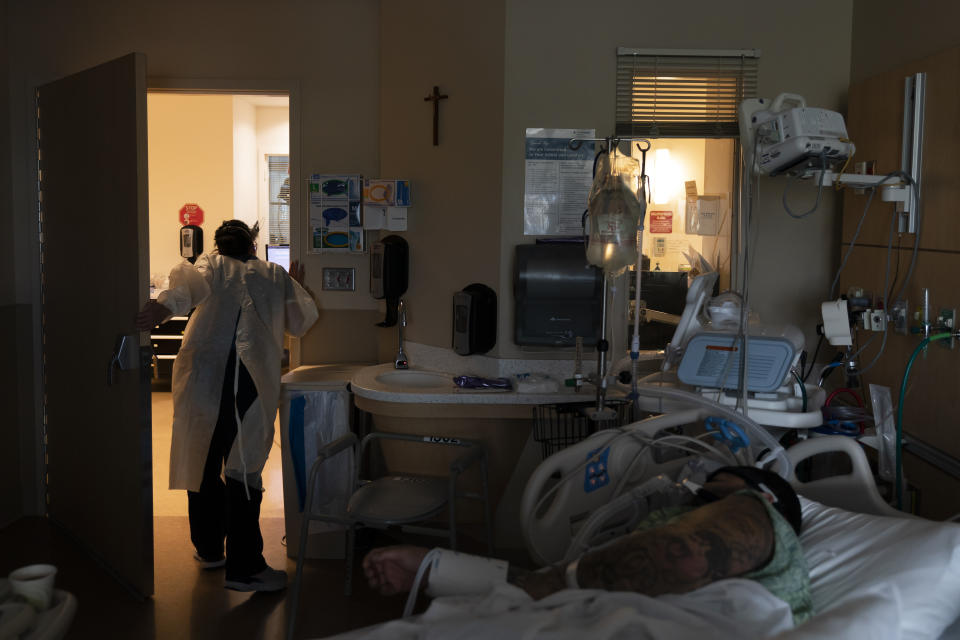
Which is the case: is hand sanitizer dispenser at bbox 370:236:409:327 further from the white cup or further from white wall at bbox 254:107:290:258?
white wall at bbox 254:107:290:258

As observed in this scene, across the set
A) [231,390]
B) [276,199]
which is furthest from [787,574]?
[276,199]

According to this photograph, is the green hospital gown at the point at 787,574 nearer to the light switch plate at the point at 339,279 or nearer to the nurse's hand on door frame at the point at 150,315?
the nurse's hand on door frame at the point at 150,315

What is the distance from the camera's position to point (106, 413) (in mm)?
3316

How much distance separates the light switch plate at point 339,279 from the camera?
4223 millimetres

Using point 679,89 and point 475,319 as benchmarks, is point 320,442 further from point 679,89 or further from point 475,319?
point 679,89

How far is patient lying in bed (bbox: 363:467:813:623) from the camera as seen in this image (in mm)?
1638

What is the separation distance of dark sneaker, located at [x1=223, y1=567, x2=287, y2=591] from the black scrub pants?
2 centimetres

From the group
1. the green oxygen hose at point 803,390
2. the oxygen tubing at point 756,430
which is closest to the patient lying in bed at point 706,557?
the oxygen tubing at point 756,430

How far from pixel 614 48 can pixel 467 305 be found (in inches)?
47.4

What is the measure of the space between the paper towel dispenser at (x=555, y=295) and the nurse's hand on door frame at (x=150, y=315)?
1374mm

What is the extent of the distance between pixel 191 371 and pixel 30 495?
140 centimetres

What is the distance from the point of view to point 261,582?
3.25 meters

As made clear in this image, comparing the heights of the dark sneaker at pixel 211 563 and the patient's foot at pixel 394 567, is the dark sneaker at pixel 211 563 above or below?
below

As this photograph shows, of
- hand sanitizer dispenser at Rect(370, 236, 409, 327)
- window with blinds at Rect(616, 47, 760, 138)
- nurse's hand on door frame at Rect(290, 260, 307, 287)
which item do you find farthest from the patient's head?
nurse's hand on door frame at Rect(290, 260, 307, 287)
